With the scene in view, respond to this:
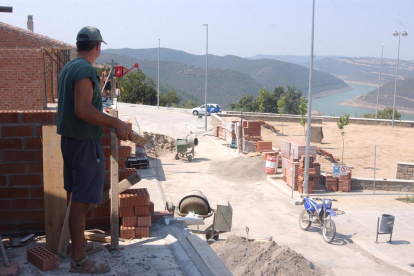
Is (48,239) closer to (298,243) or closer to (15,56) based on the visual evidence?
(298,243)

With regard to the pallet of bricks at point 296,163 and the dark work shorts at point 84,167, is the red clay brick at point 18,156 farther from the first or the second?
the pallet of bricks at point 296,163

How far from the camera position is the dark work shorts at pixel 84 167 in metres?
3.40

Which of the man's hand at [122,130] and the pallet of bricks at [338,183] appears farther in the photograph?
the pallet of bricks at [338,183]

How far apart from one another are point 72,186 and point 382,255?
9625mm

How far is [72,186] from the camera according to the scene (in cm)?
354

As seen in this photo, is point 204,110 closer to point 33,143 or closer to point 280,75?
point 33,143

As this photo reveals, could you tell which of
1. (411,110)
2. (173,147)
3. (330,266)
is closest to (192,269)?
(330,266)

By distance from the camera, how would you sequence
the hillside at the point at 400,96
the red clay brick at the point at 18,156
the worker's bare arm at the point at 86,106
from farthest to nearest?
1. the hillside at the point at 400,96
2. the red clay brick at the point at 18,156
3. the worker's bare arm at the point at 86,106

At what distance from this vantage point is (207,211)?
1062 cm

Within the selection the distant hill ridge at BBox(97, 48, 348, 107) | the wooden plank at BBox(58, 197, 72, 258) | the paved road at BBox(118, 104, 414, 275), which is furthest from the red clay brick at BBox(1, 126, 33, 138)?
the distant hill ridge at BBox(97, 48, 348, 107)

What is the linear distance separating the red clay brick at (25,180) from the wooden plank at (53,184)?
18.2 inches

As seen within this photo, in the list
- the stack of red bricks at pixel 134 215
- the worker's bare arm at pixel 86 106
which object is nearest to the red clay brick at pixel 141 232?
the stack of red bricks at pixel 134 215

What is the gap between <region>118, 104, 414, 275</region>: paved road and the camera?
35.1 feet

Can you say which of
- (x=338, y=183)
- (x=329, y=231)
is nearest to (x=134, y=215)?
(x=329, y=231)
